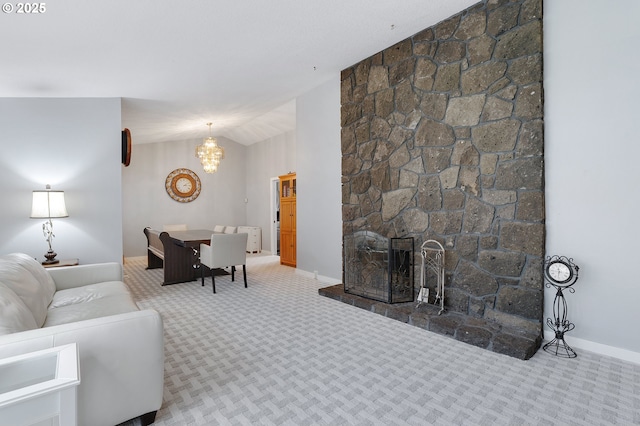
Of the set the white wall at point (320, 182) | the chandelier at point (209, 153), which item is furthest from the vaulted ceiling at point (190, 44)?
the chandelier at point (209, 153)

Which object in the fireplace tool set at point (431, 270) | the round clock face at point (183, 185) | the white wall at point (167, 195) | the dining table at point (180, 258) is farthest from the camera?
the round clock face at point (183, 185)

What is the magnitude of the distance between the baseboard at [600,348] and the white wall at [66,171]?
4933 millimetres

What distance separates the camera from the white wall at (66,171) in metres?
3.94

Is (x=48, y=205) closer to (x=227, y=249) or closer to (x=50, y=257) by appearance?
(x=50, y=257)

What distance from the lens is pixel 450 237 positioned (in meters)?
3.34

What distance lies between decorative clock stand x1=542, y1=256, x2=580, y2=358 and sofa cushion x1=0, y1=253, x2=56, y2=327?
3.49 meters

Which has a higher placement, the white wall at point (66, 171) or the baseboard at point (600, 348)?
the white wall at point (66, 171)

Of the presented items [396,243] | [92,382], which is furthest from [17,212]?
[396,243]

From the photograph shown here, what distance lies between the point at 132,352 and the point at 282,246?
5.24 meters

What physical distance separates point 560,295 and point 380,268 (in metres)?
1.68

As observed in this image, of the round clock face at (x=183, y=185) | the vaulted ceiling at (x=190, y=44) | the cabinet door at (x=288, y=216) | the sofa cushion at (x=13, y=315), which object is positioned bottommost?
the sofa cushion at (x=13, y=315)

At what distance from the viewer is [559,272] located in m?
2.51

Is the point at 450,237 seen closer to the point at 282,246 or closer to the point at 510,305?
the point at 510,305

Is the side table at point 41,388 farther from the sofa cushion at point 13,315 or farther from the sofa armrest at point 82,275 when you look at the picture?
the sofa armrest at point 82,275
